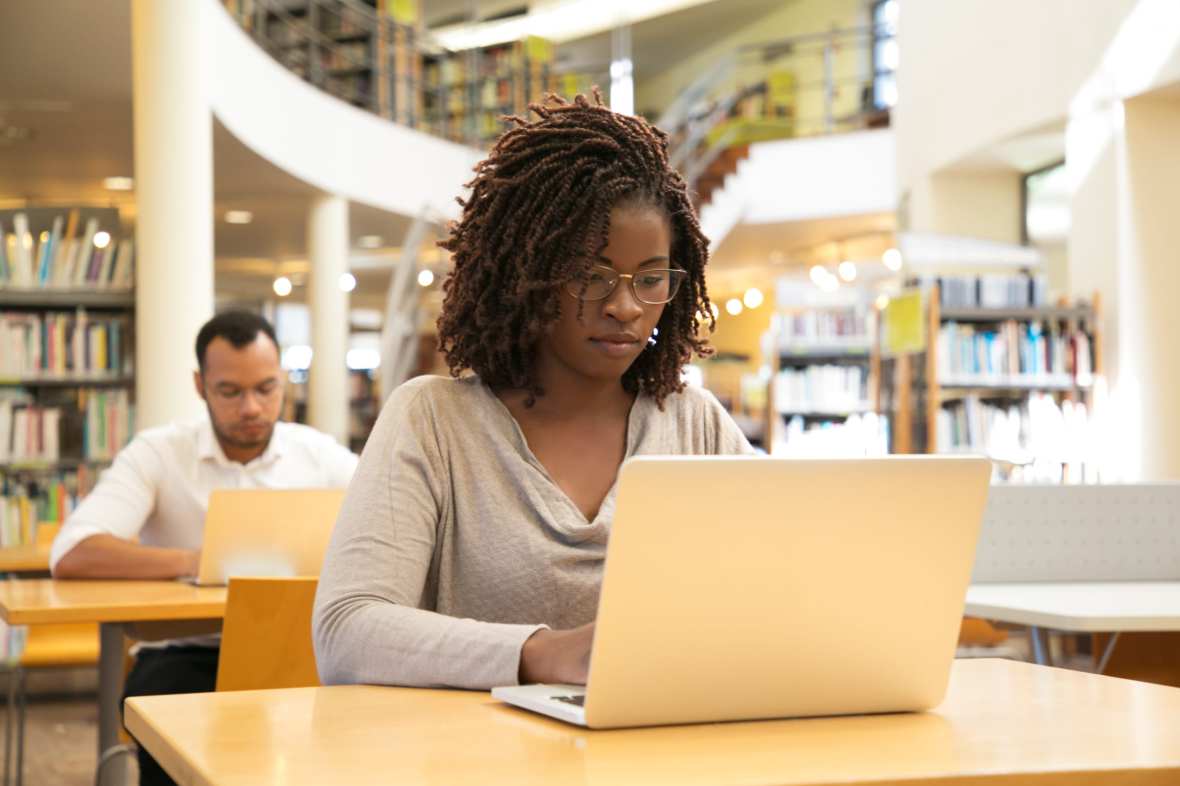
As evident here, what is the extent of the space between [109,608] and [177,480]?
66 cm

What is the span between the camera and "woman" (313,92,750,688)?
1459 mm

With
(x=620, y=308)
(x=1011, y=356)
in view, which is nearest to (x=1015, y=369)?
(x=1011, y=356)

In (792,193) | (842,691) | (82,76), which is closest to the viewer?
(842,691)

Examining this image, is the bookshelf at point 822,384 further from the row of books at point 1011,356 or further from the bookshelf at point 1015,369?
the row of books at point 1011,356

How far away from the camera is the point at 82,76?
7.31 meters

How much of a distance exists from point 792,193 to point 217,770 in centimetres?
1242

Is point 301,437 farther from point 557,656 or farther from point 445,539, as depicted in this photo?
point 557,656

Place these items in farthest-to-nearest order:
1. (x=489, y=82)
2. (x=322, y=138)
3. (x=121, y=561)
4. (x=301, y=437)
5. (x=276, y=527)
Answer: (x=489, y=82) < (x=322, y=138) < (x=301, y=437) < (x=121, y=561) < (x=276, y=527)

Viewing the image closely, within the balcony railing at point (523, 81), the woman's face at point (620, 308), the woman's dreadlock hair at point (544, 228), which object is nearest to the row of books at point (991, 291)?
the balcony railing at point (523, 81)

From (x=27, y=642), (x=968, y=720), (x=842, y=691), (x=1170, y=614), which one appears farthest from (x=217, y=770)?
(x=27, y=642)

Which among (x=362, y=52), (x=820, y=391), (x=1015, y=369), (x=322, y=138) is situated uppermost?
(x=362, y=52)

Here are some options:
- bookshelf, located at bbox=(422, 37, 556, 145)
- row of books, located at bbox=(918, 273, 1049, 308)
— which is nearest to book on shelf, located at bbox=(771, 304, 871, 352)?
row of books, located at bbox=(918, 273, 1049, 308)

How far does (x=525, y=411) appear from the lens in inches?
64.9

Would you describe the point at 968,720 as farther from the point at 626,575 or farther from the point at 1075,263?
the point at 1075,263
